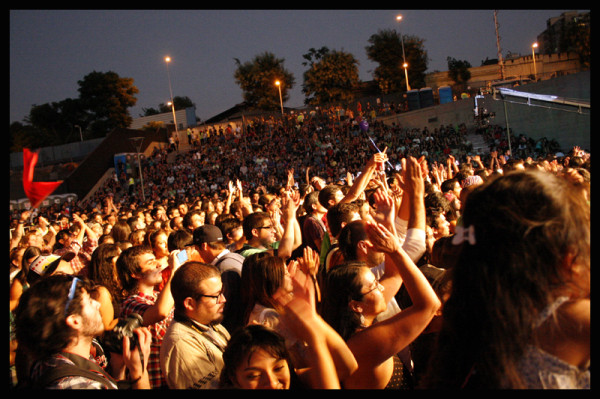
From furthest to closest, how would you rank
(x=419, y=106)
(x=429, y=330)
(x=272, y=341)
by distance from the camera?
(x=419, y=106), (x=429, y=330), (x=272, y=341)

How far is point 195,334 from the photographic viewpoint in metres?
2.44

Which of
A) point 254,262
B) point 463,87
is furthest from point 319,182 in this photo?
point 463,87

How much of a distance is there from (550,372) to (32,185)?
495 cm

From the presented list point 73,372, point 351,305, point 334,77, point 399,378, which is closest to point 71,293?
point 73,372

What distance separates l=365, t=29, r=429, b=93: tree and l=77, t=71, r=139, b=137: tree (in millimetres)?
25849

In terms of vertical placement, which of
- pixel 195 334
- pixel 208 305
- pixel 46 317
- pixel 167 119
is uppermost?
pixel 167 119

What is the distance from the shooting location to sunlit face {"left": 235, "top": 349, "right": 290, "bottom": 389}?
1862 mm

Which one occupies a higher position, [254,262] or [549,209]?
[549,209]

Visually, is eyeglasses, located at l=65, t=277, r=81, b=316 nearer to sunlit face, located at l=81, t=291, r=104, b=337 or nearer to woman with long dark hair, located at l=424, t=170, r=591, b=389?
sunlit face, located at l=81, t=291, r=104, b=337

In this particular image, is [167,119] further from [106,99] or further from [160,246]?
[160,246]

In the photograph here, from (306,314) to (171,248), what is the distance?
3275mm

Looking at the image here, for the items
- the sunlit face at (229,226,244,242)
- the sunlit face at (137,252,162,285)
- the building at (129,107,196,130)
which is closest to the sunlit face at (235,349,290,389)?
the sunlit face at (137,252,162,285)

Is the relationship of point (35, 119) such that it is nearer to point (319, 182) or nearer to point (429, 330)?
point (319, 182)

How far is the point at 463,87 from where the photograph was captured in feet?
104
